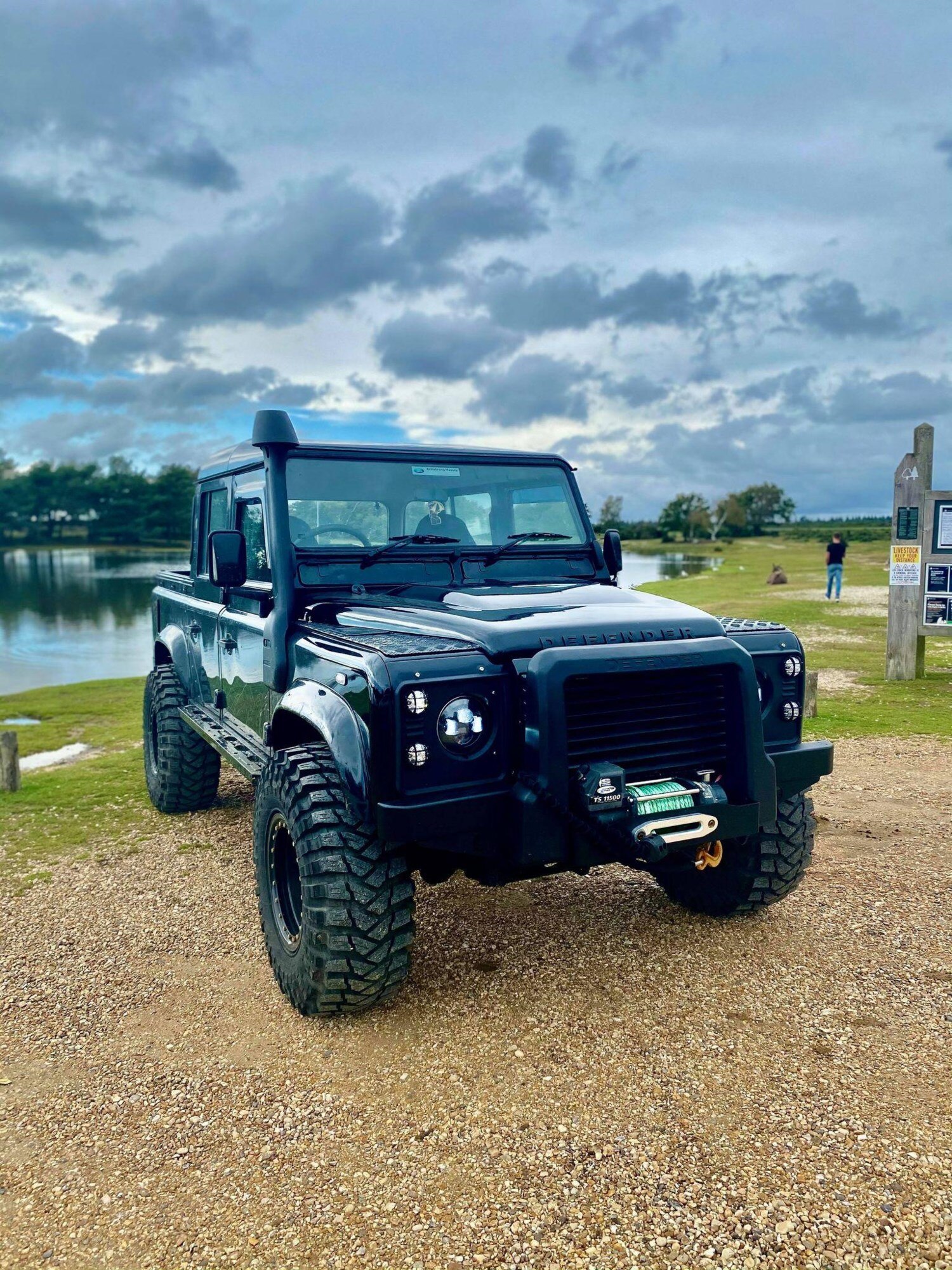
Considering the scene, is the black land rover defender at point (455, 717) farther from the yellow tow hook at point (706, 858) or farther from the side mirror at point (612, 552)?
the side mirror at point (612, 552)

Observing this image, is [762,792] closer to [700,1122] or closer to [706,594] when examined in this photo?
[700,1122]

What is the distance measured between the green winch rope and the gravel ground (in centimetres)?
88

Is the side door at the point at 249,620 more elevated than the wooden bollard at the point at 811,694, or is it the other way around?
the side door at the point at 249,620

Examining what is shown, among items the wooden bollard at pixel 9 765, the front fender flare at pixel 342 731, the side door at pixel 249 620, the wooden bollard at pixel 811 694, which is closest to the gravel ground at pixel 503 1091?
the front fender flare at pixel 342 731

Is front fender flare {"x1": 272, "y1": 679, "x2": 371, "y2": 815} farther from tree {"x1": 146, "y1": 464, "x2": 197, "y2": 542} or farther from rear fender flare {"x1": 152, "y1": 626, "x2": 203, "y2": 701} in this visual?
tree {"x1": 146, "y1": 464, "x2": 197, "y2": 542}

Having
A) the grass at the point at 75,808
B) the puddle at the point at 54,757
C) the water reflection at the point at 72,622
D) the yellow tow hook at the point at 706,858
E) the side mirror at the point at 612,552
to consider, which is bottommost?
the water reflection at the point at 72,622

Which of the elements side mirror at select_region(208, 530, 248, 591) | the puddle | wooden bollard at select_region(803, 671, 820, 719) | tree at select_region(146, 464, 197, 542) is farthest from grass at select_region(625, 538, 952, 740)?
tree at select_region(146, 464, 197, 542)

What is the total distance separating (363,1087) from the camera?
320 centimetres

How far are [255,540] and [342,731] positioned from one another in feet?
5.58

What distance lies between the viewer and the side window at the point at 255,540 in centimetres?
459

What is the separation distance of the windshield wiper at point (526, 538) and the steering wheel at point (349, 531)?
0.60 meters

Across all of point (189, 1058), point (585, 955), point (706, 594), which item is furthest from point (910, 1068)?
point (706, 594)

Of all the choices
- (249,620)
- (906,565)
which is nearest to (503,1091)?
(249,620)

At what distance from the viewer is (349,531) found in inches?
179
